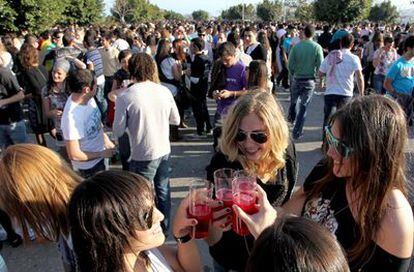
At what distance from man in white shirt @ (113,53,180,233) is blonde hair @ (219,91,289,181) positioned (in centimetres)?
144

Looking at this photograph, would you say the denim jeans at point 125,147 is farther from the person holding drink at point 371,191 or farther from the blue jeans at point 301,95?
the blue jeans at point 301,95

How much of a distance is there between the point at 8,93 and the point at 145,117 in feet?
7.22

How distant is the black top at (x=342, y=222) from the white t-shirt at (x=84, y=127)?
7.11 feet

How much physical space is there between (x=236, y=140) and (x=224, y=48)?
3405 millimetres

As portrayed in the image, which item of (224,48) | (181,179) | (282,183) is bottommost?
(181,179)

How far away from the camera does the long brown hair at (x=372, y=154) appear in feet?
5.08

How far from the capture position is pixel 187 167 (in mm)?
5906

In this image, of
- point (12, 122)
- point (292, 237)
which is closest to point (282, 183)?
point (292, 237)

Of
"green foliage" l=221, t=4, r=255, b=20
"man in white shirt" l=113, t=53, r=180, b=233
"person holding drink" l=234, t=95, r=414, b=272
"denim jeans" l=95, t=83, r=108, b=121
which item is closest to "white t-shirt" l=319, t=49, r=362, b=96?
"man in white shirt" l=113, t=53, r=180, b=233

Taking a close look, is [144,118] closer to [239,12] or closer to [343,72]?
[343,72]

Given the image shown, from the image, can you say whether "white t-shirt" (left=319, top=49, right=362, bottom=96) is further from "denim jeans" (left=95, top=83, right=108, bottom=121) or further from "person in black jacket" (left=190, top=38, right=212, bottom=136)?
"denim jeans" (left=95, top=83, right=108, bottom=121)

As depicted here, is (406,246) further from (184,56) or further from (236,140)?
(184,56)

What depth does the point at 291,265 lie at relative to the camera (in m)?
0.99

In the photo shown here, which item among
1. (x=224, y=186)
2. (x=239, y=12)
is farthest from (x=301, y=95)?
(x=239, y=12)
